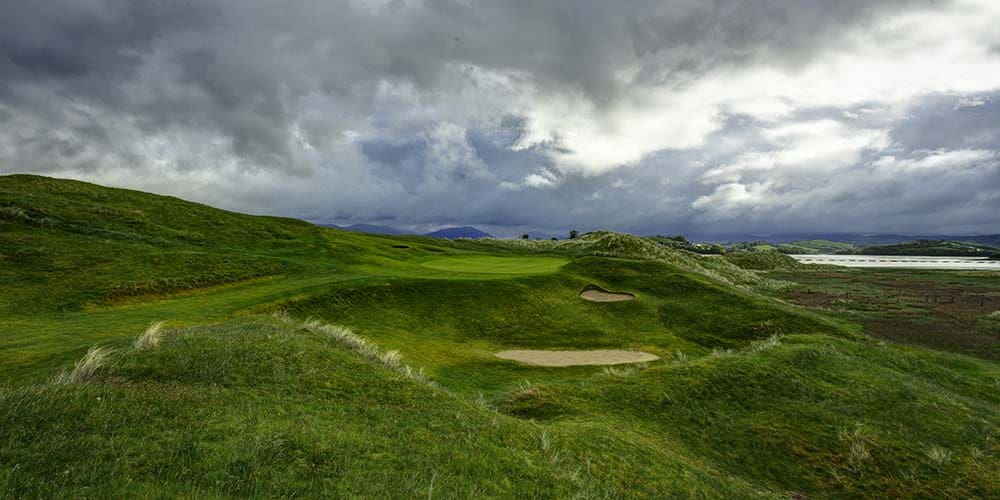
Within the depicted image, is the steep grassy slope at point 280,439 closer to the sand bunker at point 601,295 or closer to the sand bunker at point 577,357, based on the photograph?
Result: the sand bunker at point 577,357

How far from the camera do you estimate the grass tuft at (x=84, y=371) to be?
9538mm

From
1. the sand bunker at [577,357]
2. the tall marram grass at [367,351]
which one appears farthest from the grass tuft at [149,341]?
the sand bunker at [577,357]

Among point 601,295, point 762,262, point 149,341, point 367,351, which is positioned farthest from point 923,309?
point 762,262

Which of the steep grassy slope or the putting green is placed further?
the putting green

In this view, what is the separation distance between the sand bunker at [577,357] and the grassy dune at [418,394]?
1116 millimetres

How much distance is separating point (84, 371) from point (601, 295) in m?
36.7

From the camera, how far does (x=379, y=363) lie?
15602 mm

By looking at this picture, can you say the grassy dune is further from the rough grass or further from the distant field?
the rough grass

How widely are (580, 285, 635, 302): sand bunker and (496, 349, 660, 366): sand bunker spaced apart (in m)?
11.2

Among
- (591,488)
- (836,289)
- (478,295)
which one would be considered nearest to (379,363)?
(591,488)

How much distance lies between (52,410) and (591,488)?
1014 cm

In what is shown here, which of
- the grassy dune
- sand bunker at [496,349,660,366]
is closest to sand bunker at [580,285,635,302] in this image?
the grassy dune

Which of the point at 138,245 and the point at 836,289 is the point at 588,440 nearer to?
the point at 138,245

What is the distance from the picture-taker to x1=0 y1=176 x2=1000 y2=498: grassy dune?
7664mm
